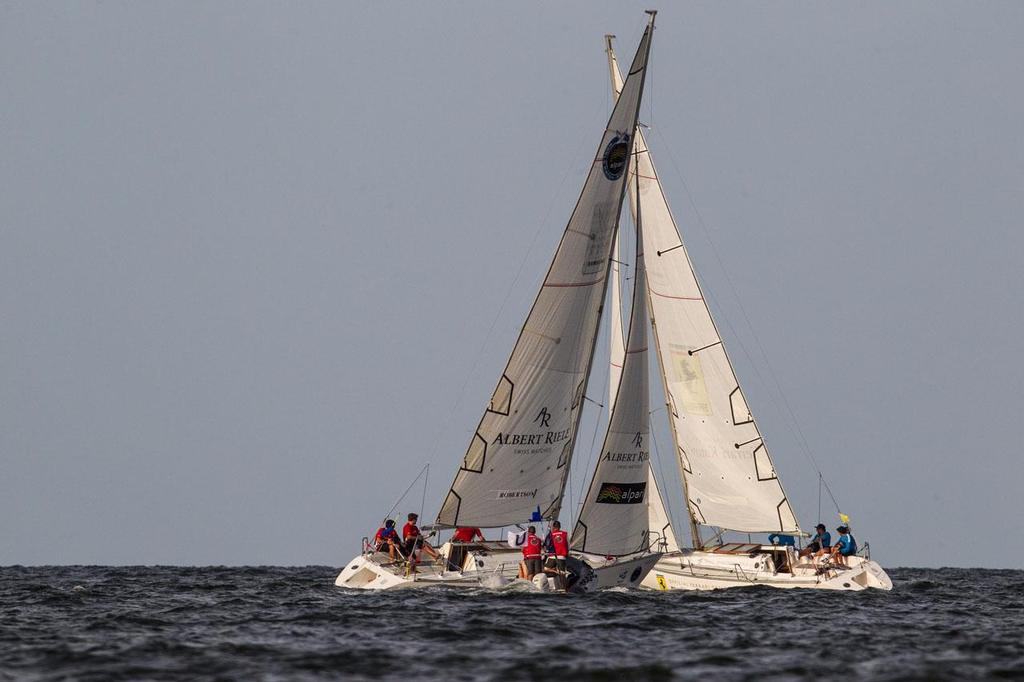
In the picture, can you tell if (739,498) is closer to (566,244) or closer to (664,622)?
(566,244)

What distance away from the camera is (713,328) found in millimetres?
36094

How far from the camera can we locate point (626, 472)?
98.3ft

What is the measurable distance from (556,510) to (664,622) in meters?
8.09

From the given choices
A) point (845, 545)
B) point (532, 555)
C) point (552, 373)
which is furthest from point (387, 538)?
point (845, 545)

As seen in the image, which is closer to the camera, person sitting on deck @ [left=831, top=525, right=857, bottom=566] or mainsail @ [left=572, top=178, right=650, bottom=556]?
mainsail @ [left=572, top=178, right=650, bottom=556]

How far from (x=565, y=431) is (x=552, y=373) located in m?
1.52

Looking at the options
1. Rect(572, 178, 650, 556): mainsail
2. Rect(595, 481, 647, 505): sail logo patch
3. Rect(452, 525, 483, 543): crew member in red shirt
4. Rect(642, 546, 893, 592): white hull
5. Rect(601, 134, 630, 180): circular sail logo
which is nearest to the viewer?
Rect(572, 178, 650, 556): mainsail

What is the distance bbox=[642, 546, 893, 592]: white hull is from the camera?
31359 millimetres

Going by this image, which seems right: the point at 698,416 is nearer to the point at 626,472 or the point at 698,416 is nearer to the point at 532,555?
the point at 626,472

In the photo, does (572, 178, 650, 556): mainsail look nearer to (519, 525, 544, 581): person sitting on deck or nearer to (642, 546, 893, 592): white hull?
(519, 525, 544, 581): person sitting on deck

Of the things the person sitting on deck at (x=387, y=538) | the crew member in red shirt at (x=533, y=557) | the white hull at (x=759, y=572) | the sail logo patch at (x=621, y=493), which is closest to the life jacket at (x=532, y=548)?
the crew member in red shirt at (x=533, y=557)

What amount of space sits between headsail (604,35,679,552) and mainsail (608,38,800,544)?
0.83 m

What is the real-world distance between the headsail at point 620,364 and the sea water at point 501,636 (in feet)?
17.8

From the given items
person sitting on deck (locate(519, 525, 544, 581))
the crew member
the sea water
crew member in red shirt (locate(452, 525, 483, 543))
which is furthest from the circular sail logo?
the sea water
